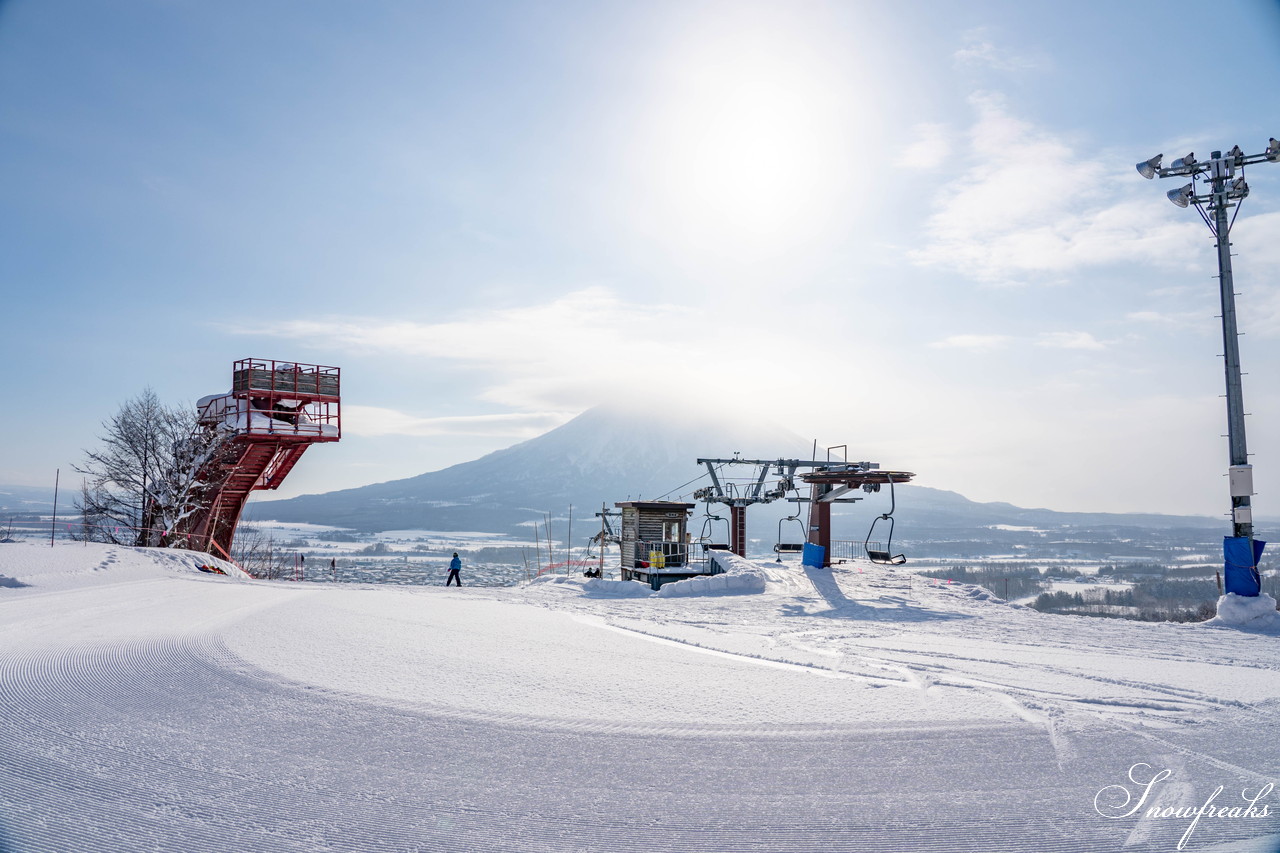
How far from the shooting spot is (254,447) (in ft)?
98.3

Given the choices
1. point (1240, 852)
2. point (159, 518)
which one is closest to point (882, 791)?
point (1240, 852)

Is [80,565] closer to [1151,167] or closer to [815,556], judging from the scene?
[815,556]

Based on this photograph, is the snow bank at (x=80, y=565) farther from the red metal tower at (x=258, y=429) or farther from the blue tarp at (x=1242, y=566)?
the blue tarp at (x=1242, y=566)

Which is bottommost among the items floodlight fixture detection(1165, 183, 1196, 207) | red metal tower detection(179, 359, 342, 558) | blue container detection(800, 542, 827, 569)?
blue container detection(800, 542, 827, 569)

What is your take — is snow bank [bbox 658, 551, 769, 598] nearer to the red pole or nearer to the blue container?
the blue container

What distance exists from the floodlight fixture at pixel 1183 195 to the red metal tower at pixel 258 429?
92.7ft

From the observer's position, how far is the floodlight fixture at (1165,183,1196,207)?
14875 millimetres

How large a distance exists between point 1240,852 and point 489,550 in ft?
351

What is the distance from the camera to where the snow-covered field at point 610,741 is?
3889 millimetres

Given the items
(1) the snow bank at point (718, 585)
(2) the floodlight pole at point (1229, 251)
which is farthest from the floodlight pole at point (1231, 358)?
(1) the snow bank at point (718, 585)

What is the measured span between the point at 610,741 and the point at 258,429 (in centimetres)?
2788

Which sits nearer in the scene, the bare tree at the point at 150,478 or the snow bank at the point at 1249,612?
the snow bank at the point at 1249,612

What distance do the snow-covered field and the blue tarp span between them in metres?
4.60

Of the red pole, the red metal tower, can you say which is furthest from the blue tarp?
the red metal tower
